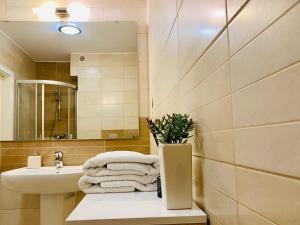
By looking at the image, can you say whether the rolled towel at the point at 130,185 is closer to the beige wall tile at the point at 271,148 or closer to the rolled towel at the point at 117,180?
the rolled towel at the point at 117,180

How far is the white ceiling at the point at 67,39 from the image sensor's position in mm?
2078

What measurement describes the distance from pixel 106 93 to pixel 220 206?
162 cm

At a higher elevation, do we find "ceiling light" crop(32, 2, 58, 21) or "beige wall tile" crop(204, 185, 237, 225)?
"ceiling light" crop(32, 2, 58, 21)

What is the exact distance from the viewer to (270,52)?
0.38m

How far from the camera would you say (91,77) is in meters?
2.08

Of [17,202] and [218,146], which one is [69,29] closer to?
[17,202]

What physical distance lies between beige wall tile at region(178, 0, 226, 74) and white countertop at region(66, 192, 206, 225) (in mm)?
430

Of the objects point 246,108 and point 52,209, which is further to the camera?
point 52,209

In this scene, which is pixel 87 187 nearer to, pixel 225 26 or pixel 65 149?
pixel 225 26

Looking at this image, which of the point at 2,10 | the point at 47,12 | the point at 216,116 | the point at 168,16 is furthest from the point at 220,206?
the point at 2,10

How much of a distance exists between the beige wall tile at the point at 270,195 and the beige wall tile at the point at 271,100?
0.27ft

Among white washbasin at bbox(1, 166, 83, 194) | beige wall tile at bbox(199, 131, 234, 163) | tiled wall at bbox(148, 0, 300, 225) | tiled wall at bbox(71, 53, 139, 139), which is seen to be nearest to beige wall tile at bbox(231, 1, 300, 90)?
tiled wall at bbox(148, 0, 300, 225)

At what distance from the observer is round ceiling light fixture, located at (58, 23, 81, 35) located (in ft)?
6.96

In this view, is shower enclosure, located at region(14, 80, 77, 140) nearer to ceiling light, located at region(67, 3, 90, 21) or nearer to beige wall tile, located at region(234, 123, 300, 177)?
ceiling light, located at region(67, 3, 90, 21)
